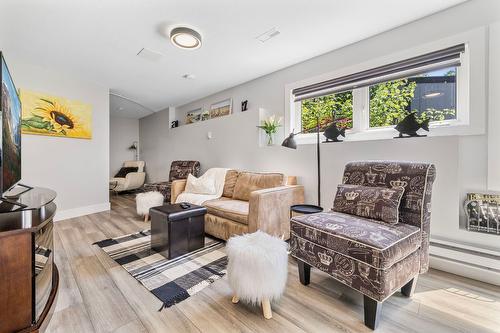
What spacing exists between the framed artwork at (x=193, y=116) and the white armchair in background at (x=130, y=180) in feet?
7.15

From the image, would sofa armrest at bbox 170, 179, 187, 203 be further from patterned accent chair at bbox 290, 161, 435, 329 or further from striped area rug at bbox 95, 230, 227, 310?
patterned accent chair at bbox 290, 161, 435, 329

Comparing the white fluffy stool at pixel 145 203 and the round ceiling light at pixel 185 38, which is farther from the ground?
the round ceiling light at pixel 185 38

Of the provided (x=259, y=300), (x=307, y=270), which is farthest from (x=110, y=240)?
(x=307, y=270)

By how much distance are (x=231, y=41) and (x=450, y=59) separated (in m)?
2.13

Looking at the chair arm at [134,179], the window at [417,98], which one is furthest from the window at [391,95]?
the chair arm at [134,179]

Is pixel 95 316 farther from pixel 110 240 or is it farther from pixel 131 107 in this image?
pixel 131 107

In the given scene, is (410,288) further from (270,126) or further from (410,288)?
(270,126)

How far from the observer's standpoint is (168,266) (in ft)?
6.53

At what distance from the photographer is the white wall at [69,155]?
317 cm

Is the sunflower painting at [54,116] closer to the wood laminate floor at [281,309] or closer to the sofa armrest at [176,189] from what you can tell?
the sofa armrest at [176,189]

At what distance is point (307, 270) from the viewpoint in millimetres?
1724

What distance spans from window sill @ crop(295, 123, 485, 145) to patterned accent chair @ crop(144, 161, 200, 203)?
2197 millimetres

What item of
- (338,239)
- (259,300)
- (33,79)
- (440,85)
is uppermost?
(33,79)

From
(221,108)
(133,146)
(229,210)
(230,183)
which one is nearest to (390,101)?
(229,210)
